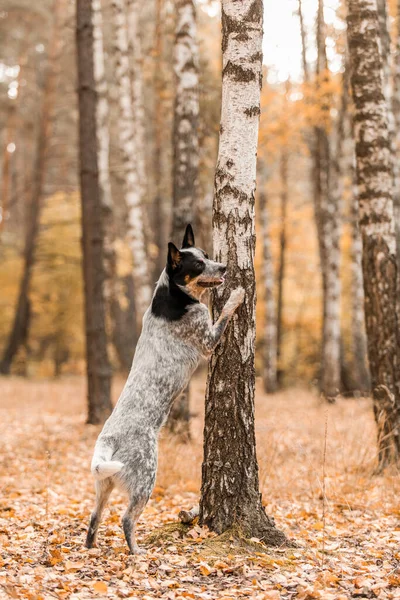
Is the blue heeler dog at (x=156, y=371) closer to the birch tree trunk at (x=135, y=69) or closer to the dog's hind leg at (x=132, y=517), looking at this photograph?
the dog's hind leg at (x=132, y=517)

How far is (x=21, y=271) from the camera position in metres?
23.9

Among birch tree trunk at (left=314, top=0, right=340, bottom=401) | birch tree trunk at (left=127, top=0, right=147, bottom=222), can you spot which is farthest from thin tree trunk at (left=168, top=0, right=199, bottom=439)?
birch tree trunk at (left=127, top=0, right=147, bottom=222)

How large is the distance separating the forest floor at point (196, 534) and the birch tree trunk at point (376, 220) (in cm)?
70

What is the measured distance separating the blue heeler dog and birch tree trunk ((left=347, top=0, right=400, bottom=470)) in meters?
3.02

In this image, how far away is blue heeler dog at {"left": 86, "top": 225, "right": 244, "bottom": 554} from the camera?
4.81 metres

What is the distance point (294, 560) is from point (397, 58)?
38.3 feet

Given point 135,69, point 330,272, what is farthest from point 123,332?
point 330,272

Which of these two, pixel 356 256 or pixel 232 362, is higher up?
pixel 356 256

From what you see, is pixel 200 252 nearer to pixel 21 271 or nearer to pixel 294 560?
pixel 294 560

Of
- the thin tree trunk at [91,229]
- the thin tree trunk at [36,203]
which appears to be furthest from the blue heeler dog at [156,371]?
the thin tree trunk at [36,203]

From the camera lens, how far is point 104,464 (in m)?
4.57

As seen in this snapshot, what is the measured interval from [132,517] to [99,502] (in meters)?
0.28

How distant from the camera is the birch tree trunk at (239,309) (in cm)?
509

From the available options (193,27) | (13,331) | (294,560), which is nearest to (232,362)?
(294,560)
